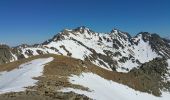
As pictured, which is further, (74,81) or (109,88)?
(109,88)

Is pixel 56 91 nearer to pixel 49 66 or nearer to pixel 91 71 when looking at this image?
pixel 49 66

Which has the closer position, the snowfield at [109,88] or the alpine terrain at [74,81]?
the alpine terrain at [74,81]

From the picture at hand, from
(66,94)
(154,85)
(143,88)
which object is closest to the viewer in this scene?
(66,94)

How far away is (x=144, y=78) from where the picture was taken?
225ft

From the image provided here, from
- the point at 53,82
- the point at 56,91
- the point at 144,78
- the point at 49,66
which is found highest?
the point at 144,78

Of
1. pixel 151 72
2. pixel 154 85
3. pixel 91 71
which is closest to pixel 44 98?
pixel 91 71

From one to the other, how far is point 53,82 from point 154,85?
3312cm

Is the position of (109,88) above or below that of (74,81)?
above

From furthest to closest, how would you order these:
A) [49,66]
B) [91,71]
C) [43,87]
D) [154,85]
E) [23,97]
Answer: [154,85] < [91,71] < [49,66] < [43,87] < [23,97]

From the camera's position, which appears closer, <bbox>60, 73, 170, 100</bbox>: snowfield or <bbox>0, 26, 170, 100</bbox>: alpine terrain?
<bbox>0, 26, 170, 100</bbox>: alpine terrain

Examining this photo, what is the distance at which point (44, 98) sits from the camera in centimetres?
2777

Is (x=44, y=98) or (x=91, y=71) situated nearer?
(x=44, y=98)

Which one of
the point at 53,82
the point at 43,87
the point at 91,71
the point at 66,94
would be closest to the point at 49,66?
the point at 91,71

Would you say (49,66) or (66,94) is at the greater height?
(49,66)
